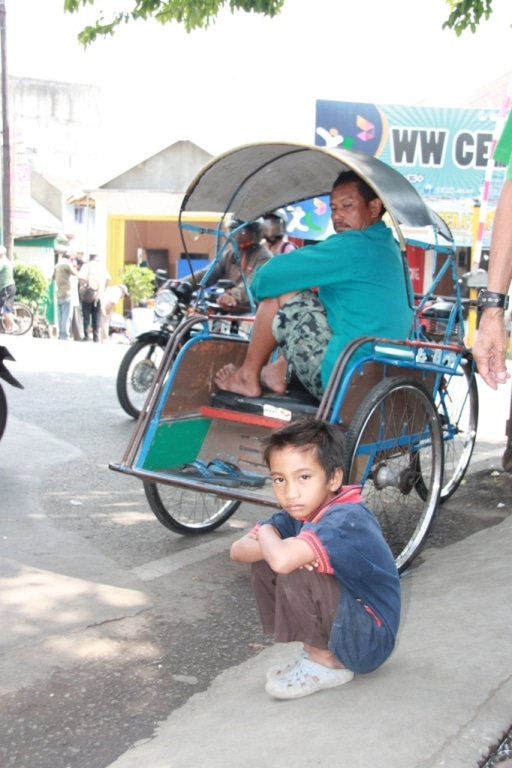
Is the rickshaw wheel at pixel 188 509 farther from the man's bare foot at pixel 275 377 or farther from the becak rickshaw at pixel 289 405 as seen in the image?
the man's bare foot at pixel 275 377

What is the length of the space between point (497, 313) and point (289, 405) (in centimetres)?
198

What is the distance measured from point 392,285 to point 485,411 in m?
5.64

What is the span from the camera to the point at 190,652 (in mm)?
3568

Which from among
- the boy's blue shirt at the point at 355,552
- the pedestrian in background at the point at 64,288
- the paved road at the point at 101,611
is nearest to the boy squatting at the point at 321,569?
the boy's blue shirt at the point at 355,552

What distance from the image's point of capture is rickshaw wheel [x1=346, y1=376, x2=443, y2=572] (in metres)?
4.11

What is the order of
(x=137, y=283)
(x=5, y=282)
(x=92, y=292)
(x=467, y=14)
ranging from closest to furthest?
(x=467, y=14) → (x=5, y=282) → (x=92, y=292) → (x=137, y=283)

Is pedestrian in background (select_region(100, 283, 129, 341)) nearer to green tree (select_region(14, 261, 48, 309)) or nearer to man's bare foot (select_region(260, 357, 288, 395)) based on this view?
green tree (select_region(14, 261, 48, 309))

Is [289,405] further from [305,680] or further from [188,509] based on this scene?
[305,680]

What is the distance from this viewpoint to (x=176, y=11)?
765 centimetres

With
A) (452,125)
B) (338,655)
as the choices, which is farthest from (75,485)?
(452,125)

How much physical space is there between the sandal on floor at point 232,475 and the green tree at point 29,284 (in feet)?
58.8

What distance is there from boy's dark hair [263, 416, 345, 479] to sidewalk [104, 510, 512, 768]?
2.32 ft

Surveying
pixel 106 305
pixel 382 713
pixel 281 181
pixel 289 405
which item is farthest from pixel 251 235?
pixel 106 305

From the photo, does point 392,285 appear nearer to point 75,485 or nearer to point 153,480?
point 153,480
